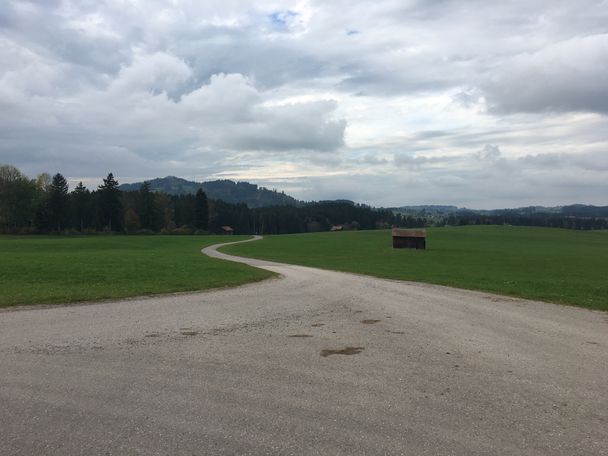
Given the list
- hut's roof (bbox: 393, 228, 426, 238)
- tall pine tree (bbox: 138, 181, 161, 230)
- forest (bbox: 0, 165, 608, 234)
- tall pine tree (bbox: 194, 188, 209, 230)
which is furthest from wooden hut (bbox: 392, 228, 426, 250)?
tall pine tree (bbox: 138, 181, 161, 230)

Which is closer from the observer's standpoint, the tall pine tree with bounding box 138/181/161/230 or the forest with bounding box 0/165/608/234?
the forest with bounding box 0/165/608/234

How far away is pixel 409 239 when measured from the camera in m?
61.9

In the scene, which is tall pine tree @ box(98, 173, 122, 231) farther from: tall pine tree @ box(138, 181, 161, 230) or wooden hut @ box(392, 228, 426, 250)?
wooden hut @ box(392, 228, 426, 250)

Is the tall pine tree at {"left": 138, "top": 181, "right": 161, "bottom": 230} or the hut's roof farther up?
the tall pine tree at {"left": 138, "top": 181, "right": 161, "bottom": 230}

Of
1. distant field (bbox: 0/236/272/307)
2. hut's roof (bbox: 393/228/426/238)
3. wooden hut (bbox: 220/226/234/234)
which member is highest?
hut's roof (bbox: 393/228/426/238)

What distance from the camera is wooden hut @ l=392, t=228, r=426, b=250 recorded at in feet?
201

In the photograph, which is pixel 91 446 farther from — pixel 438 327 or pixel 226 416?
pixel 438 327

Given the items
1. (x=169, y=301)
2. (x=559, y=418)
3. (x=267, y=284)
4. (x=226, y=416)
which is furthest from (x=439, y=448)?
(x=267, y=284)

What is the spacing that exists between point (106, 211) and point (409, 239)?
7566 centimetres

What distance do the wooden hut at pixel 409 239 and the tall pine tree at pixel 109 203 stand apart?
2864 inches

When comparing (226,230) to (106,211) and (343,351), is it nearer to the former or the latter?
(106,211)

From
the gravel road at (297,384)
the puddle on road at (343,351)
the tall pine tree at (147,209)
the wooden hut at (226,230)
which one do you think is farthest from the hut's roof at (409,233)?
the wooden hut at (226,230)

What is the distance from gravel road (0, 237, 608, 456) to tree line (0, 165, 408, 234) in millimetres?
99922

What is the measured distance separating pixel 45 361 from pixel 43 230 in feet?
340
